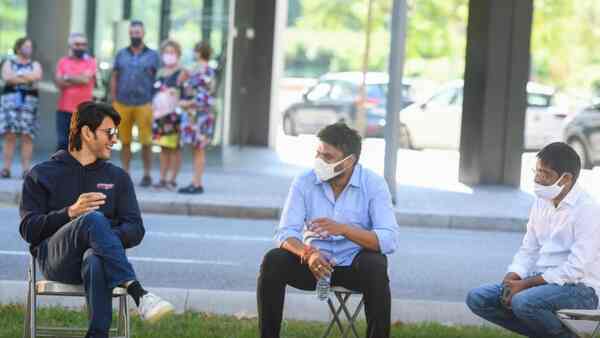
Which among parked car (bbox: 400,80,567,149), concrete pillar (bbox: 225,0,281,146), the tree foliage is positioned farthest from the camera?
the tree foliage

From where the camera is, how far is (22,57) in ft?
48.0

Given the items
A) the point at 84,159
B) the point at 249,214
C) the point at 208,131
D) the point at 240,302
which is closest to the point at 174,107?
the point at 208,131

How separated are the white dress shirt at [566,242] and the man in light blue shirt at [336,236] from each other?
2.31 feet

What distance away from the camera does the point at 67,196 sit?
253 inches

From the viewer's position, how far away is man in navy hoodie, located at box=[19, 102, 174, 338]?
606cm

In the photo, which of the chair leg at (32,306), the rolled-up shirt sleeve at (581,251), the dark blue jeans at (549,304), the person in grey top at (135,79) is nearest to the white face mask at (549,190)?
the rolled-up shirt sleeve at (581,251)

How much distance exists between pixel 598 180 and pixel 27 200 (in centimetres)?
1472

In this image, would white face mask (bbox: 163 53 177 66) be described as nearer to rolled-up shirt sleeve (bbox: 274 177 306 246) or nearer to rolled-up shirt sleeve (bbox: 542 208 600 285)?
rolled-up shirt sleeve (bbox: 274 177 306 246)

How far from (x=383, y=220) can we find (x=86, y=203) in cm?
150

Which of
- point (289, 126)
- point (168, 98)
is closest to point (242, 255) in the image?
point (168, 98)

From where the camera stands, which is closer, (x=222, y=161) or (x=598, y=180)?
(x=222, y=161)

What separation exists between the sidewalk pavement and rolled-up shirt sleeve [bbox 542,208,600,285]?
7702 mm

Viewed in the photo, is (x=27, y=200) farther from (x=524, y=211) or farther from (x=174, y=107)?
(x=524, y=211)

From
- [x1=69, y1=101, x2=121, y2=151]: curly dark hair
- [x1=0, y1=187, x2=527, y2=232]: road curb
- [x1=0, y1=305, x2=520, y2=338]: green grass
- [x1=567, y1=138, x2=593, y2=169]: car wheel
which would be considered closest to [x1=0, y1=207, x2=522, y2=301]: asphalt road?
[x1=0, y1=187, x2=527, y2=232]: road curb
